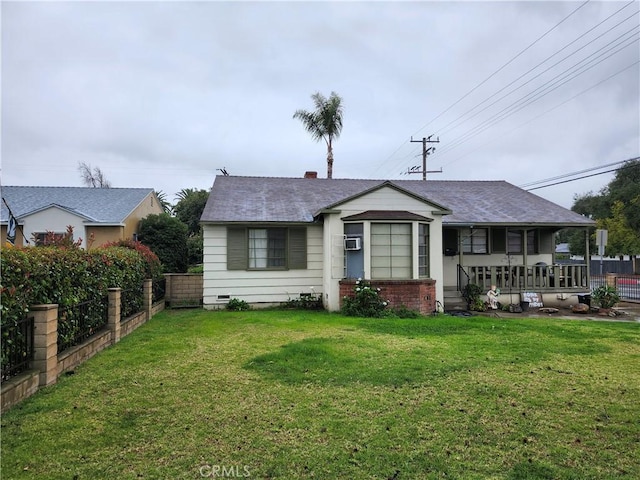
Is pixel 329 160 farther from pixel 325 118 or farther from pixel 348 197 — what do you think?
pixel 348 197

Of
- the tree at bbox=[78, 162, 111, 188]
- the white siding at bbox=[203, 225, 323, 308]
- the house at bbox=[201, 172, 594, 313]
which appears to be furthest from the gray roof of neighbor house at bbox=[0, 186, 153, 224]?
the tree at bbox=[78, 162, 111, 188]

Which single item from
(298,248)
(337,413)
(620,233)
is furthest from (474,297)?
(620,233)

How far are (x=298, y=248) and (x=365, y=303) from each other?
3.15 meters

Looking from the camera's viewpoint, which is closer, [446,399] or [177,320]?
[446,399]

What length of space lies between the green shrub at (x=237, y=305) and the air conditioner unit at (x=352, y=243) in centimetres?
376

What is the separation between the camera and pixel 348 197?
1070 centimetres

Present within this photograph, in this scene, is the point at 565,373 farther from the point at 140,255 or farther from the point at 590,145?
the point at 590,145

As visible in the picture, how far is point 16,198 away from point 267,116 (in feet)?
49.7

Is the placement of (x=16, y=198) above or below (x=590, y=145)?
below

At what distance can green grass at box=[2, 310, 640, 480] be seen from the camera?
285 cm

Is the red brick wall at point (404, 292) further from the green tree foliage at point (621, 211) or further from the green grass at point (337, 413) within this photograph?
the green tree foliage at point (621, 211)

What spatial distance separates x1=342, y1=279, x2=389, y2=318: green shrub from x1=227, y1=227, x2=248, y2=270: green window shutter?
148 inches

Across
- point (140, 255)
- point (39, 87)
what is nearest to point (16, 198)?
point (39, 87)

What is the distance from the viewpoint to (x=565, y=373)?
5.17 m
